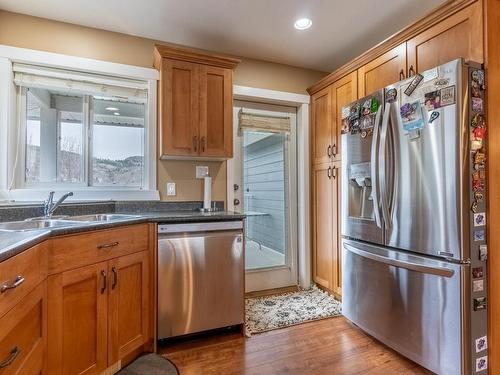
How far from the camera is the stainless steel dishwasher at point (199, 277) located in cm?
200

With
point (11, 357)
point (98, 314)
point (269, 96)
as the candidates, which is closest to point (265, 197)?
point (269, 96)

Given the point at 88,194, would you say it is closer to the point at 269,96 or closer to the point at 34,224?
the point at 34,224

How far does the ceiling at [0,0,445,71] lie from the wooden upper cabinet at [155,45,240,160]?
25 cm

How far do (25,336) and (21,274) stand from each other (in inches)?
11.7

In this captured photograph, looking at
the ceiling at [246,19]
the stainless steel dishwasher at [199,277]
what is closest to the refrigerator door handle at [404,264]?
the stainless steel dishwasher at [199,277]

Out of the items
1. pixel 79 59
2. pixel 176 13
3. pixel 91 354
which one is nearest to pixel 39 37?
pixel 79 59

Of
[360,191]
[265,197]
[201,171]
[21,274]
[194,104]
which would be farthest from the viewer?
[265,197]

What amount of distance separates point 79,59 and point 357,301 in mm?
2916

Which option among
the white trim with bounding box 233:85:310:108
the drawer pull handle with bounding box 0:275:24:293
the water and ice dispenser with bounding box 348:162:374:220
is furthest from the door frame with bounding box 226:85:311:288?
the drawer pull handle with bounding box 0:275:24:293

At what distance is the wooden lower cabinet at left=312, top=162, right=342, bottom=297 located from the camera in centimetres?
282

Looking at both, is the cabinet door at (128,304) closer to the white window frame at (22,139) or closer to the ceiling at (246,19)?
the white window frame at (22,139)

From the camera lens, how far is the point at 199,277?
207cm

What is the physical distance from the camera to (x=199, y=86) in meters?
2.42

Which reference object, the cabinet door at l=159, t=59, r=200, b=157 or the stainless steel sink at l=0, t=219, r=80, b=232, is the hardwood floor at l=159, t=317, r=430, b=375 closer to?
the stainless steel sink at l=0, t=219, r=80, b=232
